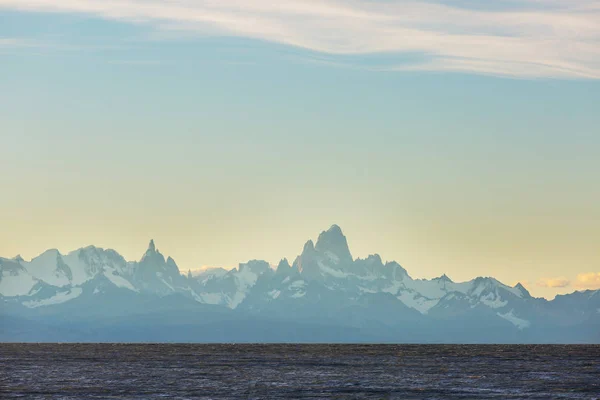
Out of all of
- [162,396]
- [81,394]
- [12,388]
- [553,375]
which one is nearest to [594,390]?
[553,375]

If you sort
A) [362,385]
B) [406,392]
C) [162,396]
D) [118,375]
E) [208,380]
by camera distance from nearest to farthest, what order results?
[162,396] → [406,392] → [362,385] → [208,380] → [118,375]

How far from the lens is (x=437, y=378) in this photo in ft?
605

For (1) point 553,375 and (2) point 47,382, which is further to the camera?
(1) point 553,375

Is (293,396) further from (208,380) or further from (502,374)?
(502,374)

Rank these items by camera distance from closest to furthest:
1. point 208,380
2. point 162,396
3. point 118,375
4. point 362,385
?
point 162,396 → point 362,385 → point 208,380 → point 118,375

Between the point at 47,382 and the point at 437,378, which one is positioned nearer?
the point at 47,382

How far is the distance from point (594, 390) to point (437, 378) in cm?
3967

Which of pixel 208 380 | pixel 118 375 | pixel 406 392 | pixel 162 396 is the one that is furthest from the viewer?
pixel 118 375

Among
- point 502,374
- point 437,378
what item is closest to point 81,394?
point 437,378

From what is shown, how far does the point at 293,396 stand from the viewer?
138125 mm

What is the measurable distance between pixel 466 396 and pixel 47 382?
68805 millimetres

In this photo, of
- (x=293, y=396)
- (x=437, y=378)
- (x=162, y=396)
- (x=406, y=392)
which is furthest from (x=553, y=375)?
(x=162, y=396)

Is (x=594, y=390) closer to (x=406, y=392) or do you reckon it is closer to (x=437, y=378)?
(x=406, y=392)

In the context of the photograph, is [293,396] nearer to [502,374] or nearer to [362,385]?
[362,385]
